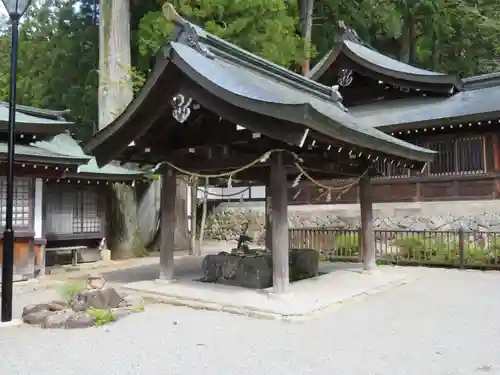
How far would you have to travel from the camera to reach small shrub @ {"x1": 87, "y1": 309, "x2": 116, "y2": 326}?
20.0 ft

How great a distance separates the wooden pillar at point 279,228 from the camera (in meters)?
6.93

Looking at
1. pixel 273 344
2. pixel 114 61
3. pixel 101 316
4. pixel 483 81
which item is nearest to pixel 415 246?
pixel 483 81

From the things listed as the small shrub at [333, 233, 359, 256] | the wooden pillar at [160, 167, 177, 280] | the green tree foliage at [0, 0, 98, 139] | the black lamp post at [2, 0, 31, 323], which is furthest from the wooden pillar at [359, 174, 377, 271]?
the green tree foliage at [0, 0, 98, 139]

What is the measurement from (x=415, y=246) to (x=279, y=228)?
21.2 ft

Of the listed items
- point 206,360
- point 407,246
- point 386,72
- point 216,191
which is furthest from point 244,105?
point 216,191

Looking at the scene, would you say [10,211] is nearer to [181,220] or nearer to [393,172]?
[393,172]

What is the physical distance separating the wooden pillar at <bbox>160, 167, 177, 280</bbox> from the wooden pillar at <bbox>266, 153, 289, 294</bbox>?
7.51 ft

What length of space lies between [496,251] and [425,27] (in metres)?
14.7

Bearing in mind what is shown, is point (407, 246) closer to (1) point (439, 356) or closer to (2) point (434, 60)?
(1) point (439, 356)

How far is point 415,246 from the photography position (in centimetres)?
1205

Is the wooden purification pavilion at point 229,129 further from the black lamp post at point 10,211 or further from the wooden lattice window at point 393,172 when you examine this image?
the wooden lattice window at point 393,172

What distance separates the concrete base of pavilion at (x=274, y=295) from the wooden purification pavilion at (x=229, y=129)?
37 centimetres

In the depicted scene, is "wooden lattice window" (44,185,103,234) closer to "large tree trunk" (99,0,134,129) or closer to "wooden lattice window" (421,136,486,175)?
A: "large tree trunk" (99,0,134,129)

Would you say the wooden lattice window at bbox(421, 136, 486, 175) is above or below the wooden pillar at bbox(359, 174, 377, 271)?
above
